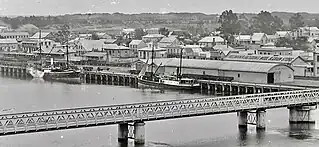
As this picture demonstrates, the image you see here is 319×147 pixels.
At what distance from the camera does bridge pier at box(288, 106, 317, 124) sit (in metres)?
33.9

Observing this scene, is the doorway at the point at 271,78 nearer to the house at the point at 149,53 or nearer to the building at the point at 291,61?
the building at the point at 291,61

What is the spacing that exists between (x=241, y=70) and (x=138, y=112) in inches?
931

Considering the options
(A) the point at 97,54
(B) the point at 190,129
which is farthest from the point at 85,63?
(B) the point at 190,129

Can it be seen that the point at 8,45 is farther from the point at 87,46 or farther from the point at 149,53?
the point at 149,53

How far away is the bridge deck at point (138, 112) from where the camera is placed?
26.9 meters

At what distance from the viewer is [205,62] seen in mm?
56156

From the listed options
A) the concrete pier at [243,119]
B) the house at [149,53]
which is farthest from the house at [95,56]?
the concrete pier at [243,119]

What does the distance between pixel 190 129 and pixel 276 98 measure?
3.98 meters

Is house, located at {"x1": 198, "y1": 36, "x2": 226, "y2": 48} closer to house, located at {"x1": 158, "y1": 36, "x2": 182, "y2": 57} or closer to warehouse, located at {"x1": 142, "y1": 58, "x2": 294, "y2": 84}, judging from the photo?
house, located at {"x1": 158, "y1": 36, "x2": 182, "y2": 57}

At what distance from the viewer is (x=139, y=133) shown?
29.1m

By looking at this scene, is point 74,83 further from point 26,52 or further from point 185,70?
point 26,52

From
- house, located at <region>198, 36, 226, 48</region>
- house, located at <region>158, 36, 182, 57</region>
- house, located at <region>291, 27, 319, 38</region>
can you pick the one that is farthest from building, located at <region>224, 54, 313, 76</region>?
house, located at <region>291, 27, 319, 38</region>

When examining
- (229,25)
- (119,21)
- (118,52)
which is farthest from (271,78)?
(119,21)

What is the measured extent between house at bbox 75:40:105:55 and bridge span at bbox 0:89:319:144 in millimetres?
47691
